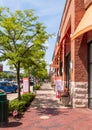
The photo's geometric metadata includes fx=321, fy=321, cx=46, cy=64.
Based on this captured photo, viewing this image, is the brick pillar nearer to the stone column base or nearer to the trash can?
the stone column base

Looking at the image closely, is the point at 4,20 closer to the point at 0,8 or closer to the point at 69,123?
the point at 0,8

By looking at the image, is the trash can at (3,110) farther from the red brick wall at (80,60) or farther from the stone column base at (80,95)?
the red brick wall at (80,60)

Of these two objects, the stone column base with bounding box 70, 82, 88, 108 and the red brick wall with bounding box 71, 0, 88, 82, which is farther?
the red brick wall with bounding box 71, 0, 88, 82

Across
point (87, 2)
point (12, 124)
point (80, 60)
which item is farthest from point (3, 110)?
point (87, 2)

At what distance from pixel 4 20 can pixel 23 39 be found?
5.52ft

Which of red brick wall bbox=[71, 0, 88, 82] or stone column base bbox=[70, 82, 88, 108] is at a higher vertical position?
red brick wall bbox=[71, 0, 88, 82]

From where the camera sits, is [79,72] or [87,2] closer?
[87,2]

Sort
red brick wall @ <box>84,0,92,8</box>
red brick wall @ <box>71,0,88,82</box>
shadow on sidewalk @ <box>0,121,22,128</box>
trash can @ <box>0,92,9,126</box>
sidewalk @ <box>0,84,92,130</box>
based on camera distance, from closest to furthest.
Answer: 1. sidewalk @ <box>0,84,92,130</box>
2. shadow on sidewalk @ <box>0,121,22,128</box>
3. trash can @ <box>0,92,9,126</box>
4. red brick wall @ <box>84,0,92,8</box>
5. red brick wall @ <box>71,0,88,82</box>

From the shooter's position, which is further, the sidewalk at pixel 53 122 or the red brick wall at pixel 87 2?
the red brick wall at pixel 87 2

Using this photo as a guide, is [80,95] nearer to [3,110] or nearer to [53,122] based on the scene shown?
[53,122]

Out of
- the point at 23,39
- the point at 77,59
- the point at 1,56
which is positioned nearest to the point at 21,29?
the point at 23,39

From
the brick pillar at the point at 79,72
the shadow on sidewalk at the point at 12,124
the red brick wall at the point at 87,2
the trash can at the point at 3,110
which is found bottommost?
the shadow on sidewalk at the point at 12,124

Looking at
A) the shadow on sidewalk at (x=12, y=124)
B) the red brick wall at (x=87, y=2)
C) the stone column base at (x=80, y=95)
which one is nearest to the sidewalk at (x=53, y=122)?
the shadow on sidewalk at (x=12, y=124)

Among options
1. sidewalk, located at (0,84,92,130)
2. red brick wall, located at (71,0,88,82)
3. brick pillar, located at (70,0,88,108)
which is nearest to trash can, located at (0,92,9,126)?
sidewalk, located at (0,84,92,130)
